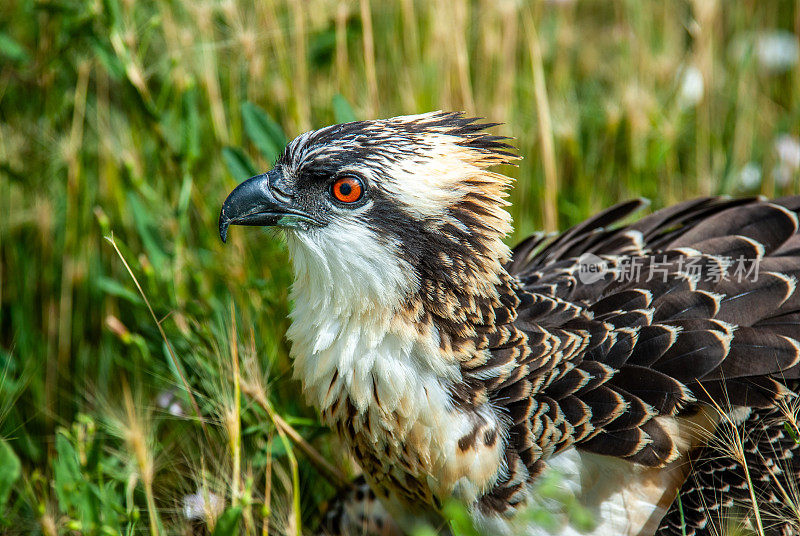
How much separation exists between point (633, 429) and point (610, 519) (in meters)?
0.35

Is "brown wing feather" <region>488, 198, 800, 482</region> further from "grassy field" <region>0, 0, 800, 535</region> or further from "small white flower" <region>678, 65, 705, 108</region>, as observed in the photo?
"small white flower" <region>678, 65, 705, 108</region>

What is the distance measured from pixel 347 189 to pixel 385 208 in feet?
0.48

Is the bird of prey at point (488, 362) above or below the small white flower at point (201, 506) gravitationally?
above

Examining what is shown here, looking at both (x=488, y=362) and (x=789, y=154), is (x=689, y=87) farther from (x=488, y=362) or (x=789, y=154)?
(x=488, y=362)

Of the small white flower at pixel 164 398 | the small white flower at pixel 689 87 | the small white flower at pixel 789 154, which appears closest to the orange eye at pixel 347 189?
the small white flower at pixel 164 398

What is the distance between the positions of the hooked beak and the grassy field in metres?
0.67

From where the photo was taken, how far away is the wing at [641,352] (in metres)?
2.78

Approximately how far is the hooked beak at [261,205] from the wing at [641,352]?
2.67 ft

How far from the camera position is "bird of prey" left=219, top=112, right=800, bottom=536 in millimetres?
2760

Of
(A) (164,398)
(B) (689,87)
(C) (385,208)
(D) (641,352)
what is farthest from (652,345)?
(B) (689,87)

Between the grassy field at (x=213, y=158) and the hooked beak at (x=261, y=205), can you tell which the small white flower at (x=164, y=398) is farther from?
the hooked beak at (x=261, y=205)

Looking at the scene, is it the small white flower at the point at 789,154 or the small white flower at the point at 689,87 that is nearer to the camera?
the small white flower at the point at 789,154

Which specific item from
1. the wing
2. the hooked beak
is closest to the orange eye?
the hooked beak

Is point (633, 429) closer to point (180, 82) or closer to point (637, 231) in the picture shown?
point (637, 231)
